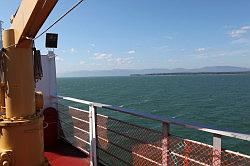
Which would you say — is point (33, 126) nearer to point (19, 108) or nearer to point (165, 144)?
point (19, 108)

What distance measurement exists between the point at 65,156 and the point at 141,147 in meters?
2.25

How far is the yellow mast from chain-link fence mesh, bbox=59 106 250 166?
3.86ft

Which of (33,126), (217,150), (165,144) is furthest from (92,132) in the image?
(217,150)

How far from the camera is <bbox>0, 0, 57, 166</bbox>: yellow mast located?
3.37m

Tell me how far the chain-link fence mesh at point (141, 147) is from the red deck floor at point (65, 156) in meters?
0.15

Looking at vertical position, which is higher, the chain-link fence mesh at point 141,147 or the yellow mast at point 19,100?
the yellow mast at point 19,100

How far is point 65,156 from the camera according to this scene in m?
5.86

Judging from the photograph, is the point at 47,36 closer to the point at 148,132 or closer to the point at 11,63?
the point at 11,63

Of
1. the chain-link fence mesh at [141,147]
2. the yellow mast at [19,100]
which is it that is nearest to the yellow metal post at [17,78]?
the yellow mast at [19,100]

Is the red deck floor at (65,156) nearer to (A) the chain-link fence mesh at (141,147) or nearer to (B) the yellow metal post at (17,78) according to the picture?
(A) the chain-link fence mesh at (141,147)

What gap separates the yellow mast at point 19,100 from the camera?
337 centimetres

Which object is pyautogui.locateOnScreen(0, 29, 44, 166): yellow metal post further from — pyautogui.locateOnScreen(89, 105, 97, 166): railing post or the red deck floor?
the red deck floor

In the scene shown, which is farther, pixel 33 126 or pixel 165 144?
pixel 33 126

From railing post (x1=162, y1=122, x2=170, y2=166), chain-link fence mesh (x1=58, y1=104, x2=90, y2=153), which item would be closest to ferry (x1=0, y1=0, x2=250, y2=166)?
railing post (x1=162, y1=122, x2=170, y2=166)
